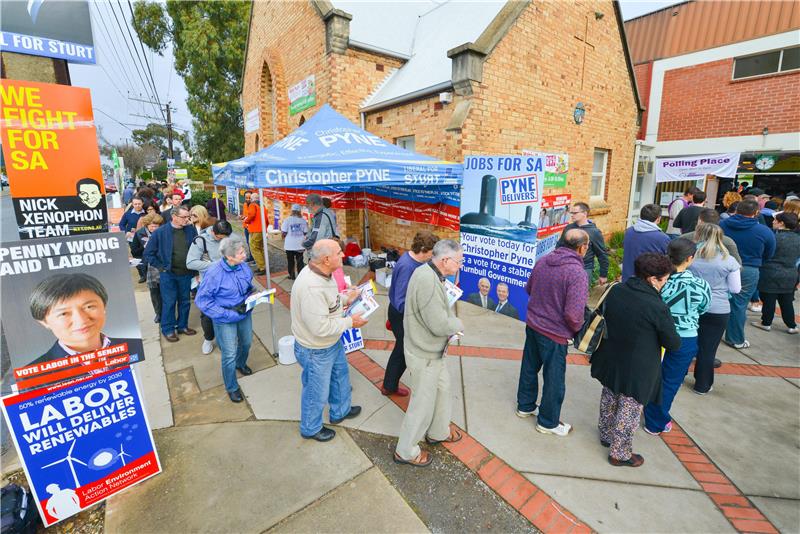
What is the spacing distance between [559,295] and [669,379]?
1.47 m

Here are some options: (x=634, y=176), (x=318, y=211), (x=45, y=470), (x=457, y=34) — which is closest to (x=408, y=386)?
(x=45, y=470)

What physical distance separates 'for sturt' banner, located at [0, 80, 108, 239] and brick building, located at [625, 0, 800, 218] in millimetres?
14162

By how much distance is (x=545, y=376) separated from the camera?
11.2 ft

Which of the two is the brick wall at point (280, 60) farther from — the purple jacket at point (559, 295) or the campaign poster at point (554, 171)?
the purple jacket at point (559, 295)

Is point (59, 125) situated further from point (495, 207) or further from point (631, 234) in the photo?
point (631, 234)

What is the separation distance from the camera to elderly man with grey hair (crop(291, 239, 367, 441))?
9.87 feet

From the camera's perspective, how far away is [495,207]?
6.08 meters

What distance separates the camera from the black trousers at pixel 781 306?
5664 millimetres

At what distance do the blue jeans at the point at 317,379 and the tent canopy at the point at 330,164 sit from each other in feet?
7.53

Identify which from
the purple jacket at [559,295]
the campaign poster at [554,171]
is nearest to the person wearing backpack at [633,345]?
the purple jacket at [559,295]

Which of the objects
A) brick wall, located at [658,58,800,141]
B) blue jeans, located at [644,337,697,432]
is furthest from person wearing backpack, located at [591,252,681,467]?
brick wall, located at [658,58,800,141]

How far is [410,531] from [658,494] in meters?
1.92

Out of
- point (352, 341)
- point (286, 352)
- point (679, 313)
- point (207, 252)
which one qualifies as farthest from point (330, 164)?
point (679, 313)

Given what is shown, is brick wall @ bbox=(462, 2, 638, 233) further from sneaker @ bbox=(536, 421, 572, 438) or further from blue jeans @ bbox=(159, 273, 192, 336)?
blue jeans @ bbox=(159, 273, 192, 336)
